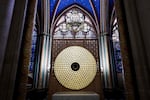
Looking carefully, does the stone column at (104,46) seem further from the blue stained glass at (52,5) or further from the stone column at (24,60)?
the stone column at (24,60)

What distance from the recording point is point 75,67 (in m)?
6.61

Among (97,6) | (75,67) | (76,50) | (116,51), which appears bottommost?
(75,67)

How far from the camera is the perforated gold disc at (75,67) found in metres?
6.45

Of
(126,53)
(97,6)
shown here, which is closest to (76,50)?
(97,6)

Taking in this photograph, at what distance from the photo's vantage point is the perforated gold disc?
21.2ft

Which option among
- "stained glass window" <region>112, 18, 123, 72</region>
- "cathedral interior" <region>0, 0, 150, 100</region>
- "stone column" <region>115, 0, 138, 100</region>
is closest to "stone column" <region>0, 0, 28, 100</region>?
"cathedral interior" <region>0, 0, 150, 100</region>

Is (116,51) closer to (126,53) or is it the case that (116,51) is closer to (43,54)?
(43,54)

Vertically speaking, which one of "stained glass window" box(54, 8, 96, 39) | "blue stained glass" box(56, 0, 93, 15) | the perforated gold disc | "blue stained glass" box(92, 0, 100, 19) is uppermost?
"blue stained glass" box(56, 0, 93, 15)

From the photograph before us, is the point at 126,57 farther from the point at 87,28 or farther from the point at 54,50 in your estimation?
the point at 87,28

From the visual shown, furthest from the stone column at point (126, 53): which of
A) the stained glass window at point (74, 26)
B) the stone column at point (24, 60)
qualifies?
the stained glass window at point (74, 26)

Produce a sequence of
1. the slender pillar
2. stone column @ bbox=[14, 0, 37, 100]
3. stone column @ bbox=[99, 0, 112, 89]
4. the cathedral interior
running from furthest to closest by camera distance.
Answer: stone column @ bbox=[99, 0, 112, 89], the slender pillar, the cathedral interior, stone column @ bbox=[14, 0, 37, 100]

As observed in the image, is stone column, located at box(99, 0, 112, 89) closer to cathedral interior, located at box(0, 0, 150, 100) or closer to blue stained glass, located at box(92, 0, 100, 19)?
cathedral interior, located at box(0, 0, 150, 100)

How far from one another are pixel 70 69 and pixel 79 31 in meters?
2.56

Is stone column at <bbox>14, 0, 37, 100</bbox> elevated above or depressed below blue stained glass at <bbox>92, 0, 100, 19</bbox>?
below
